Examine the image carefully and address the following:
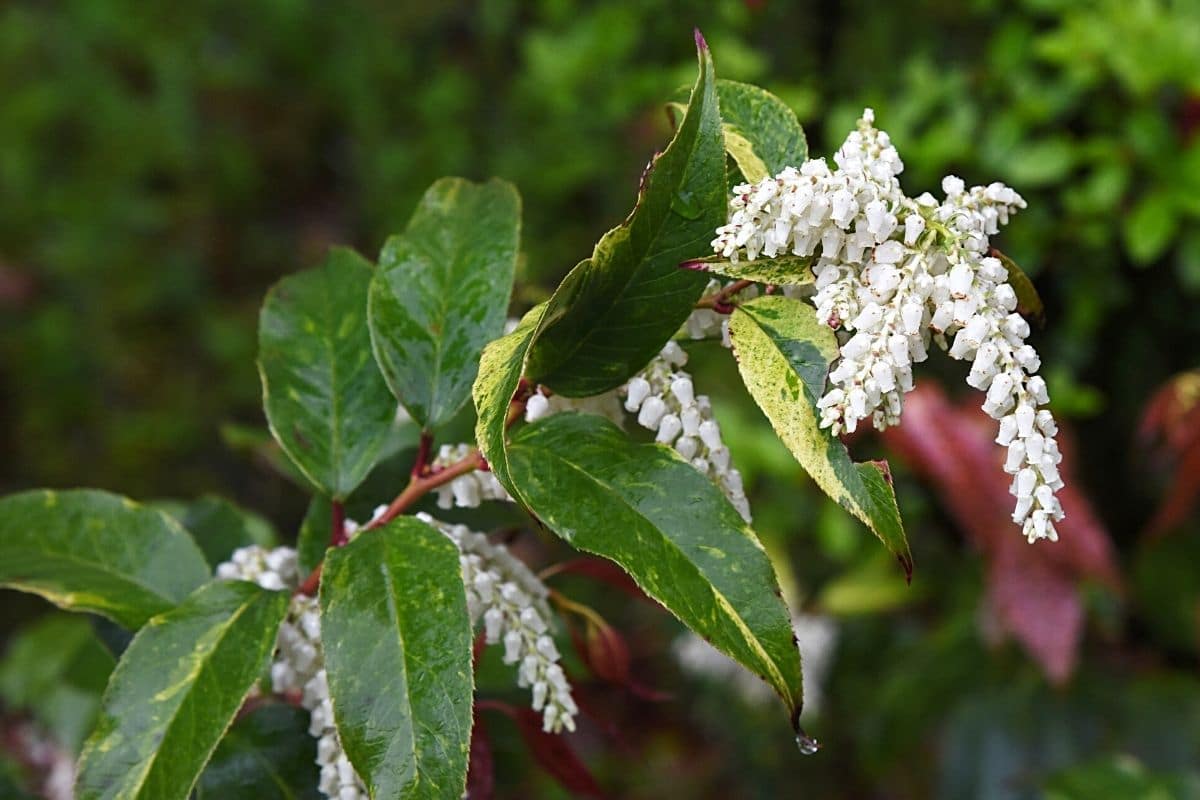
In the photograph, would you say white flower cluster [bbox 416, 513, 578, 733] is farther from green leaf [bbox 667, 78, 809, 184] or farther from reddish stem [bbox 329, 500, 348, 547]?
green leaf [bbox 667, 78, 809, 184]

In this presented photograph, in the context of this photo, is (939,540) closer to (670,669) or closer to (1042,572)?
(1042,572)

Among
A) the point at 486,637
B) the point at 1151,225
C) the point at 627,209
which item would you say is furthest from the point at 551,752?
the point at 627,209

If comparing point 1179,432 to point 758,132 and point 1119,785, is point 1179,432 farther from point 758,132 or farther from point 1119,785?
point 758,132

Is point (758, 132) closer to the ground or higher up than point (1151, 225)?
higher up

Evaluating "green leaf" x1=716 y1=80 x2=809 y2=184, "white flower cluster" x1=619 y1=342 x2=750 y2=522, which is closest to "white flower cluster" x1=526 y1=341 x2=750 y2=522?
"white flower cluster" x1=619 y1=342 x2=750 y2=522

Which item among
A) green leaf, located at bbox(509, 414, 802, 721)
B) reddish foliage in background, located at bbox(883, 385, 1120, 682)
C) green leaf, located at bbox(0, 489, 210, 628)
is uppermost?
green leaf, located at bbox(509, 414, 802, 721)
